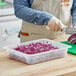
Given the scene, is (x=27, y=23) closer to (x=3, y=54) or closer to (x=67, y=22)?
(x=67, y=22)

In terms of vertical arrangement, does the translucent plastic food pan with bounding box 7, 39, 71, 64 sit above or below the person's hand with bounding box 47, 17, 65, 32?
below

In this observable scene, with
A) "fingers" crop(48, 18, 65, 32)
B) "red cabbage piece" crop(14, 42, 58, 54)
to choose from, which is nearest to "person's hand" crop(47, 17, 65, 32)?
"fingers" crop(48, 18, 65, 32)

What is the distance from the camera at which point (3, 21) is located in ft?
8.50

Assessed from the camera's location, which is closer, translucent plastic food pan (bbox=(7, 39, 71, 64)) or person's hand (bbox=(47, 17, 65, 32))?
translucent plastic food pan (bbox=(7, 39, 71, 64))

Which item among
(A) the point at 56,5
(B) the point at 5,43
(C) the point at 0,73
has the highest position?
(A) the point at 56,5

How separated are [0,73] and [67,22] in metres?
0.86

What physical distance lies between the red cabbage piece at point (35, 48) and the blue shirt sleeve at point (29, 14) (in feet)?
0.70

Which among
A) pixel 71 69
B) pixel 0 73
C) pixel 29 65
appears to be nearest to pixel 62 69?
pixel 71 69

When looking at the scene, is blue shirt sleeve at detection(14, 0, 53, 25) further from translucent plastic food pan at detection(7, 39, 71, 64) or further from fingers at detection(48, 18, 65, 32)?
translucent plastic food pan at detection(7, 39, 71, 64)

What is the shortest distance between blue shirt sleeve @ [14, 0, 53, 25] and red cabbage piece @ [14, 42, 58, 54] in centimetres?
21

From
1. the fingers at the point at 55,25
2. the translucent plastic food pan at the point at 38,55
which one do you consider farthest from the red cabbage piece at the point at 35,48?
the fingers at the point at 55,25

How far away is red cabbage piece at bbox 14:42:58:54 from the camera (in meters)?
1.35

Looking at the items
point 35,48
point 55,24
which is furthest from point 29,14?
point 35,48

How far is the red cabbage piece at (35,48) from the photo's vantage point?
135 cm
